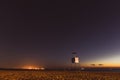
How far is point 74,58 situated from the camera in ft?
297
